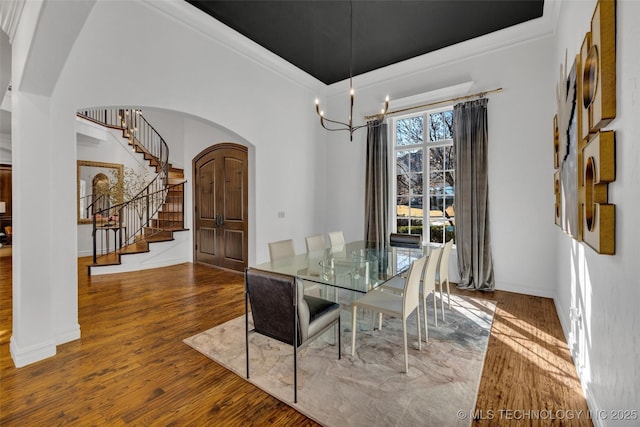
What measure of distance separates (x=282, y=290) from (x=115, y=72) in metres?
2.96

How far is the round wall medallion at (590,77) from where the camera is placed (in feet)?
5.06

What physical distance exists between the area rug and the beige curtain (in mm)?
1207

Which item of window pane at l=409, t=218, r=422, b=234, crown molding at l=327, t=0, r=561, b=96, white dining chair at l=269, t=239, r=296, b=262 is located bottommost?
white dining chair at l=269, t=239, r=296, b=262

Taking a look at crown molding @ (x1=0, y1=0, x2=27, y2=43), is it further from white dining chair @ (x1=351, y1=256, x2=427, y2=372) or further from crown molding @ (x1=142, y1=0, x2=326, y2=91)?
white dining chair @ (x1=351, y1=256, x2=427, y2=372)

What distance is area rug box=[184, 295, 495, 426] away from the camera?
1840 mm

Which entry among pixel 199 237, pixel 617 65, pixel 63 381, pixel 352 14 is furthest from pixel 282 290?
pixel 199 237

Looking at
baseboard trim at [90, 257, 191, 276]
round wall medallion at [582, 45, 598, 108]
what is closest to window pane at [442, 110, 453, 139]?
round wall medallion at [582, 45, 598, 108]

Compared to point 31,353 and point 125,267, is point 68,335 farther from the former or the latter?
point 125,267

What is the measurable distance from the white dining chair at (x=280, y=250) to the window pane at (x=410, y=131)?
3047 millimetres

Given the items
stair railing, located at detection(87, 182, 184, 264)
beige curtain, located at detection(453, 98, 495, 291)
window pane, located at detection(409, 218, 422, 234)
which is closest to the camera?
beige curtain, located at detection(453, 98, 495, 291)

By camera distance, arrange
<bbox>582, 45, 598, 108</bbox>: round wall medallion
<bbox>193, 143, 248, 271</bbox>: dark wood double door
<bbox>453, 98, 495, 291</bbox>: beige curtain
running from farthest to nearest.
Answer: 1. <bbox>193, 143, 248, 271</bbox>: dark wood double door
2. <bbox>453, 98, 495, 291</bbox>: beige curtain
3. <bbox>582, 45, 598, 108</bbox>: round wall medallion

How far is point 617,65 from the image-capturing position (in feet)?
4.43

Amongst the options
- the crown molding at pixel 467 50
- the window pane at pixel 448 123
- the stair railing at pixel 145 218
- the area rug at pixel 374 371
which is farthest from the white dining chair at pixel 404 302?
the stair railing at pixel 145 218

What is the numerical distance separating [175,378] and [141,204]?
621 centimetres
